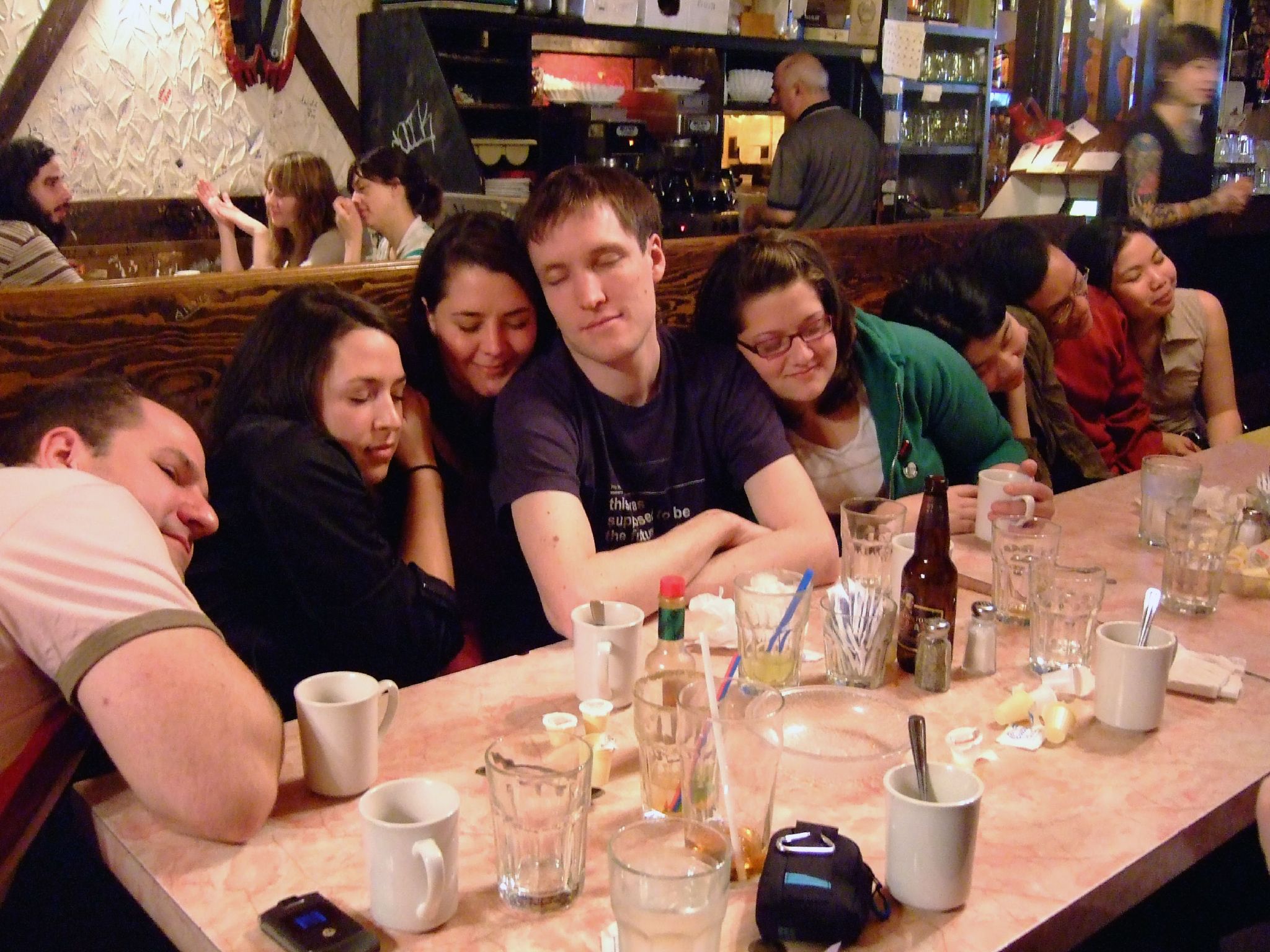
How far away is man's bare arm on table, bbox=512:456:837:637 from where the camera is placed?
1.72 m

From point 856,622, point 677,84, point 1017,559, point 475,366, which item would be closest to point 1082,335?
point 1017,559

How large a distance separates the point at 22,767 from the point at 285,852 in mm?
329

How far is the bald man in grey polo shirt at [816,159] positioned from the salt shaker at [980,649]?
14.3 ft

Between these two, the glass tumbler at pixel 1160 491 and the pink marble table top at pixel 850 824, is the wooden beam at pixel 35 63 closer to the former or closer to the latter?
the pink marble table top at pixel 850 824

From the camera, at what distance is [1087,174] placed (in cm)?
662

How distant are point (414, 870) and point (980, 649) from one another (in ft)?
2.76

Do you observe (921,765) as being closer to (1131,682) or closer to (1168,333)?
(1131,682)

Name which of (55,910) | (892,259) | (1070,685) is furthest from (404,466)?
(892,259)

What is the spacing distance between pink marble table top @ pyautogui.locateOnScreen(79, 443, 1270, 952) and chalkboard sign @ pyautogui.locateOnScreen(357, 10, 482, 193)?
372 cm

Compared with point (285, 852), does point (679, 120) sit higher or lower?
higher

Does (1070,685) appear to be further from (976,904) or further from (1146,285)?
(1146,285)

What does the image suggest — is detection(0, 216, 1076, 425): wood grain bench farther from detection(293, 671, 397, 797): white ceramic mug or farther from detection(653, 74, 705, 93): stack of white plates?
detection(653, 74, 705, 93): stack of white plates

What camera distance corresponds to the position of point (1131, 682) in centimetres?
133

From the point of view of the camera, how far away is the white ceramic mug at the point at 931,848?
0.99 meters
